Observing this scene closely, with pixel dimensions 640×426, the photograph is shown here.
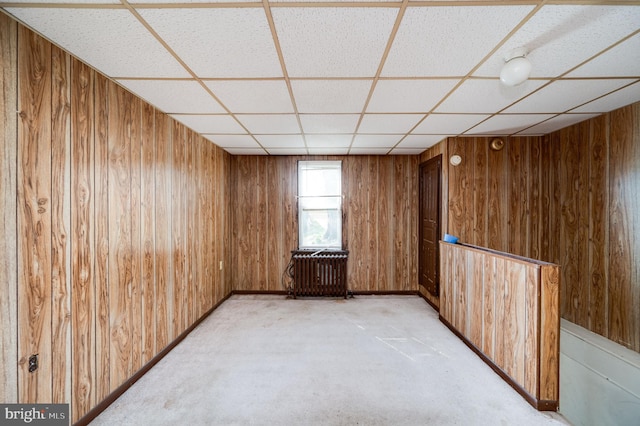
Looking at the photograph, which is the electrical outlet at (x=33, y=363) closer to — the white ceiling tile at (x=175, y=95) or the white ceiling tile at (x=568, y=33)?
the white ceiling tile at (x=175, y=95)

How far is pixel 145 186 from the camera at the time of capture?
2.46 meters

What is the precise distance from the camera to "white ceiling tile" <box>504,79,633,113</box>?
211 cm

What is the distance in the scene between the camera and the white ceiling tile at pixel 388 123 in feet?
9.09

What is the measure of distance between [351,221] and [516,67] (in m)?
3.40

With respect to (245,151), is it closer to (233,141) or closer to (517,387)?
(233,141)

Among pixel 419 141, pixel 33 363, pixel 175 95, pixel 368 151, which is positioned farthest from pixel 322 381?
pixel 368 151

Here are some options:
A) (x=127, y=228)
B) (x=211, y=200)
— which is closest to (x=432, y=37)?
(x=127, y=228)

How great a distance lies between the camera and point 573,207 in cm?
340

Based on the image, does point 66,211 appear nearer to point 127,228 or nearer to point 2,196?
point 2,196

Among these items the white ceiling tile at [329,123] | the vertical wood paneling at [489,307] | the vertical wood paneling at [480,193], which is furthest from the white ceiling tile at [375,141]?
the vertical wood paneling at [489,307]

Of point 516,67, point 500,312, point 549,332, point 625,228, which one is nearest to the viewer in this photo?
point 516,67

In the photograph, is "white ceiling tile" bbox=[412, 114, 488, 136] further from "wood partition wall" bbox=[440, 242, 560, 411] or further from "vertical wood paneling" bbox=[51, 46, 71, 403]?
"vertical wood paneling" bbox=[51, 46, 71, 403]

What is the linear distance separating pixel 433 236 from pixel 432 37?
10.5 ft

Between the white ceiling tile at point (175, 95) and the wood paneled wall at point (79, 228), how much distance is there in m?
0.13
